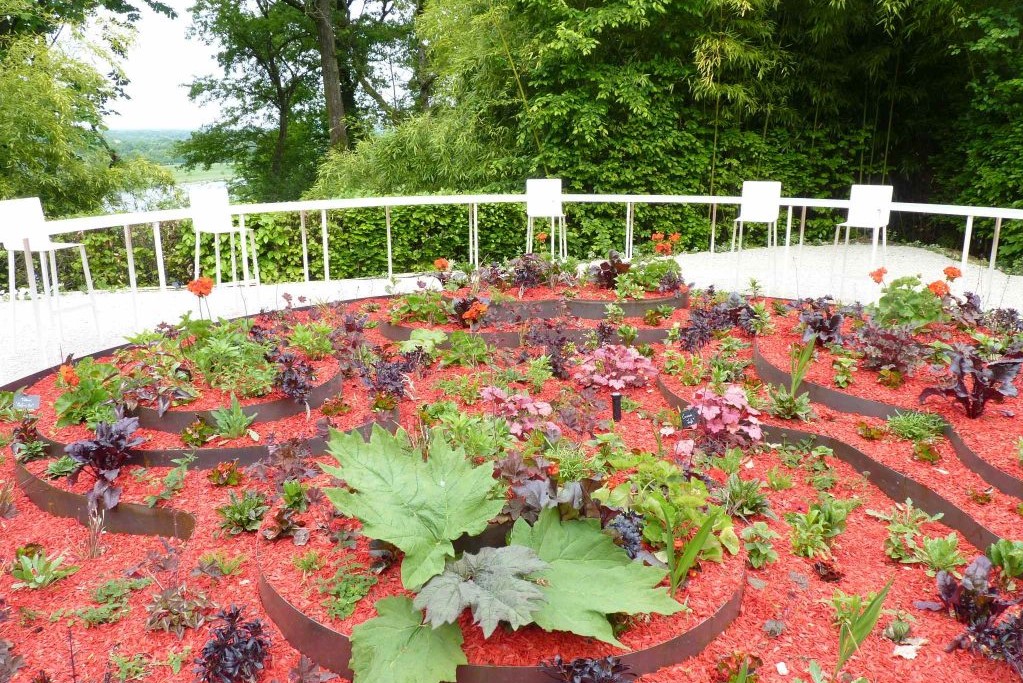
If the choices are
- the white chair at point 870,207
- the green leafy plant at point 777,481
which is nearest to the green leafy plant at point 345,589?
the green leafy plant at point 777,481

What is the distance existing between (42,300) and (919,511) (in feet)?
20.5

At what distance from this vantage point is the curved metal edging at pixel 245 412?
295 centimetres

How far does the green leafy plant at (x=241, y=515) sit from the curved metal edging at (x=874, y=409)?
2.21 m

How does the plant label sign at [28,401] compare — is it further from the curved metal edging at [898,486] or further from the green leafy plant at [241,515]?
the curved metal edging at [898,486]

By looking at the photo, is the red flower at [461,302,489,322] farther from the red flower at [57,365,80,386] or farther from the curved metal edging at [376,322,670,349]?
the red flower at [57,365,80,386]

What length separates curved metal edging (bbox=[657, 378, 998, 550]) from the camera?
7.67 ft

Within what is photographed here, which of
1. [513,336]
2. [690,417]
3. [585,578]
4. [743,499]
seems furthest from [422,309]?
[585,578]

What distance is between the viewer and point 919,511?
A: 2445 millimetres

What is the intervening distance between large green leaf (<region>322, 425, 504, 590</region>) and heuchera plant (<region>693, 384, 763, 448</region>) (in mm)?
1072

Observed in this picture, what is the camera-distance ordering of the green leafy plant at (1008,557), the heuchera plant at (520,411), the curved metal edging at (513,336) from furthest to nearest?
the curved metal edging at (513,336), the heuchera plant at (520,411), the green leafy plant at (1008,557)

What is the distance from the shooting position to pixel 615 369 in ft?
10.6

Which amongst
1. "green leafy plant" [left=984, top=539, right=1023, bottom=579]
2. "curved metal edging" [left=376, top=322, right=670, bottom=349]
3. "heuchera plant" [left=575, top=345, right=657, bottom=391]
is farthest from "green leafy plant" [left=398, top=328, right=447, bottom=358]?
"green leafy plant" [left=984, top=539, right=1023, bottom=579]

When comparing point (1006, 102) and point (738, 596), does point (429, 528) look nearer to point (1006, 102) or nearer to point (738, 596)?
point (738, 596)

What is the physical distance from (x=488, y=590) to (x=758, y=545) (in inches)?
38.5
